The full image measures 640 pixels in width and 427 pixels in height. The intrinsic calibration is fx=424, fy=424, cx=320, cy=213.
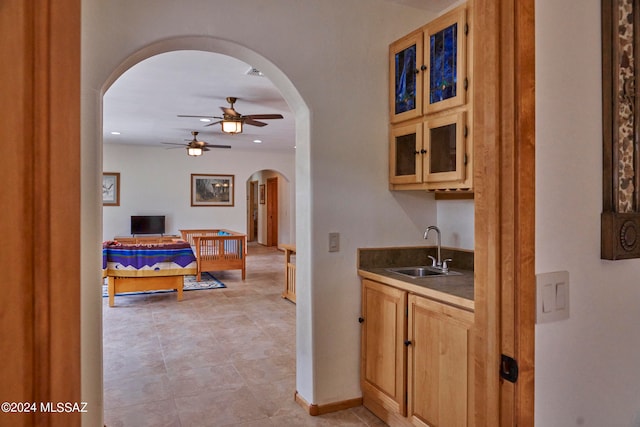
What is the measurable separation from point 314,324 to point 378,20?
2.07 metres

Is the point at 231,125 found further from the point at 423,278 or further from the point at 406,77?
the point at 423,278

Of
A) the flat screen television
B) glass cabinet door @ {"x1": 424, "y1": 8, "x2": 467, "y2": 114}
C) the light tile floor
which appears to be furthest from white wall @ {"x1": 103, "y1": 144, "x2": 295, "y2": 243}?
glass cabinet door @ {"x1": 424, "y1": 8, "x2": 467, "y2": 114}

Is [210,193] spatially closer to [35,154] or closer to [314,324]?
[314,324]

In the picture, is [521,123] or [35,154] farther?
[521,123]

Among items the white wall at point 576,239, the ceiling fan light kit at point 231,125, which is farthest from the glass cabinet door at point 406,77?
the ceiling fan light kit at point 231,125

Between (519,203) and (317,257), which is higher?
(519,203)

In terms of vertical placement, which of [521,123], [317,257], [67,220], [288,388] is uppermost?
[521,123]

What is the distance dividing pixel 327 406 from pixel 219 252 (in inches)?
195

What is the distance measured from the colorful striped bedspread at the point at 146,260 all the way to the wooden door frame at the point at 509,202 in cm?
540

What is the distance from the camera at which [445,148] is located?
2432 mm

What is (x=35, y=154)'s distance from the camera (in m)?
0.66

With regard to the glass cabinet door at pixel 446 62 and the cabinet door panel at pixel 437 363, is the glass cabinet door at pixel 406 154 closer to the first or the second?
the glass cabinet door at pixel 446 62

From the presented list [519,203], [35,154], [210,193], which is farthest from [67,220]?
[210,193]

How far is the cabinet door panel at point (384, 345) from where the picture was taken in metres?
2.42
